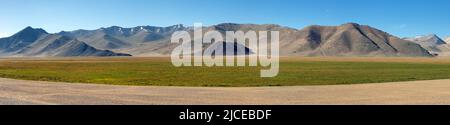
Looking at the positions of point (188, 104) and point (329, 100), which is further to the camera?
point (329, 100)
